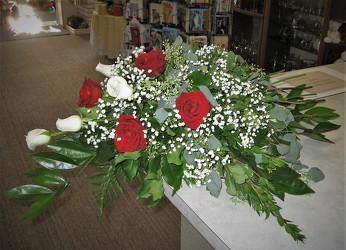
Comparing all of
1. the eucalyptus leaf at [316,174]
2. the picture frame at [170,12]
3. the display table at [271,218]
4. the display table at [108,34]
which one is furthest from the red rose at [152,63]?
the display table at [108,34]

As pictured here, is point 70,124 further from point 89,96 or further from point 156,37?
point 156,37

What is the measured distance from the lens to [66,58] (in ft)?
19.0

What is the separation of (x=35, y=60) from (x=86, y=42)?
1159mm

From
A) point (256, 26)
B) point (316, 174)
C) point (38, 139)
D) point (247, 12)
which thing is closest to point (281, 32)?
point (256, 26)

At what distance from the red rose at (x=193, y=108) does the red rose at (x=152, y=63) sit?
0.53 feet

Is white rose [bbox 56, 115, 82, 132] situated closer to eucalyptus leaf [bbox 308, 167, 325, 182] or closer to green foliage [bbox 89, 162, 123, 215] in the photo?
green foliage [bbox 89, 162, 123, 215]

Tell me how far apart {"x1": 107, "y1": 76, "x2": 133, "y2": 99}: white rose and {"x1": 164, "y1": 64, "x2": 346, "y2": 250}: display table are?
1.12 ft

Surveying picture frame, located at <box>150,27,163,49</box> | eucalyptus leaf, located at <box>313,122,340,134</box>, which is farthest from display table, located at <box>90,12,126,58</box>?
eucalyptus leaf, located at <box>313,122,340,134</box>

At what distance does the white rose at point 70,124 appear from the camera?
967 millimetres

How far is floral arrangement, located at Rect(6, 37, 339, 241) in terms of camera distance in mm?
937

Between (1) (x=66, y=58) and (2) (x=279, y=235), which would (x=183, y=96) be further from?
(1) (x=66, y=58)

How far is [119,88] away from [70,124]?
159 mm

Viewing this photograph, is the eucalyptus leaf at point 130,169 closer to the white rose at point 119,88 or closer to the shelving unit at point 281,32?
the white rose at point 119,88

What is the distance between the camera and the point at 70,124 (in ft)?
3.18
